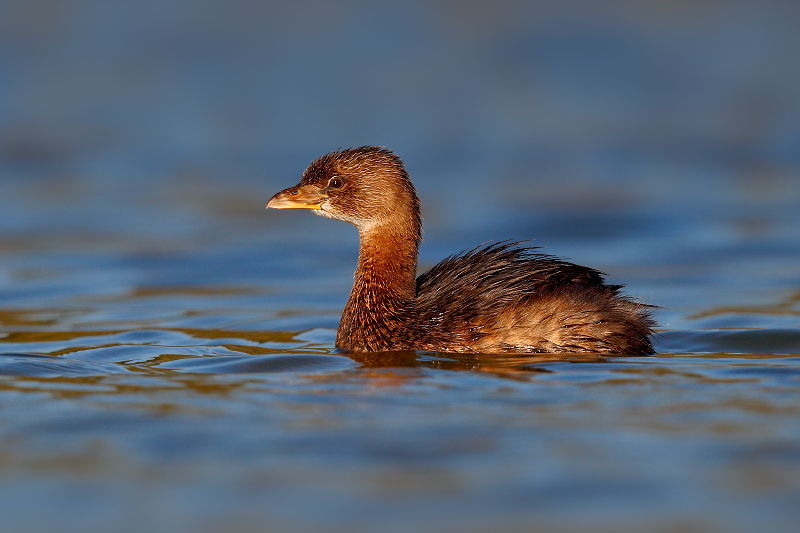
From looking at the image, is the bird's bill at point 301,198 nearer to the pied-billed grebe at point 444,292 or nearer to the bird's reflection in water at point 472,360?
the pied-billed grebe at point 444,292

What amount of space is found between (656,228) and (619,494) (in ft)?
34.5

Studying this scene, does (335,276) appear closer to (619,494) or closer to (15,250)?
(15,250)

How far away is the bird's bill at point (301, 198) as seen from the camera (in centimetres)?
1021

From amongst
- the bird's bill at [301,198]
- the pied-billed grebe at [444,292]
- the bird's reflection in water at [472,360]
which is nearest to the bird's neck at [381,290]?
the pied-billed grebe at [444,292]

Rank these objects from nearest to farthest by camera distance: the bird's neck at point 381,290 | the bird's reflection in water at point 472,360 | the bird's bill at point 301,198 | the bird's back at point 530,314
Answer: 1. the bird's reflection in water at point 472,360
2. the bird's back at point 530,314
3. the bird's neck at point 381,290
4. the bird's bill at point 301,198

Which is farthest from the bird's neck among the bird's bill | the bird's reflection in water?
the bird's bill

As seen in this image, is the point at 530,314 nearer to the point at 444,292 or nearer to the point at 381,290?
the point at 444,292

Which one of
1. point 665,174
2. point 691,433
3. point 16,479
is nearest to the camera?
point 16,479

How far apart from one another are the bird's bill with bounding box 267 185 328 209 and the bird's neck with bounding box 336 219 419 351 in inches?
16.5

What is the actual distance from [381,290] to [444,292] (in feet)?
1.82

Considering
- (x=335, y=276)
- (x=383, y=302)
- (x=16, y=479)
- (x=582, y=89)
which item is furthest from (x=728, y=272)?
(x=582, y=89)

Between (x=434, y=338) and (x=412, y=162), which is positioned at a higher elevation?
(x=412, y=162)

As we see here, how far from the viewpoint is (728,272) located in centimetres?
1350

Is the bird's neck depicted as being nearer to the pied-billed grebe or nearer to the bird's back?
the pied-billed grebe
